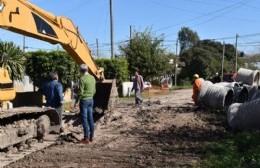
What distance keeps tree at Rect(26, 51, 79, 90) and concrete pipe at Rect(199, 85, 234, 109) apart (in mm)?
12712

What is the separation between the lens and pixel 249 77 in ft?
89.0

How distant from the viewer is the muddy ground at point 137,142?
32.4ft

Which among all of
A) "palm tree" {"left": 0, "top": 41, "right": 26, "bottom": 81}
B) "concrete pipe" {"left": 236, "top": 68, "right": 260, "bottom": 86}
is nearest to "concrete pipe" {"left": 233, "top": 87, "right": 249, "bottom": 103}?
"concrete pipe" {"left": 236, "top": 68, "right": 260, "bottom": 86}

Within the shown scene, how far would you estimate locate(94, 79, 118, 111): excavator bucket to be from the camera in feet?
56.5

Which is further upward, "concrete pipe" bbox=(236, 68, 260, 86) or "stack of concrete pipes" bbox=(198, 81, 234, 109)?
"concrete pipe" bbox=(236, 68, 260, 86)

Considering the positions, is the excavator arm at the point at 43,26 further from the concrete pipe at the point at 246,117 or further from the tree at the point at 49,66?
the tree at the point at 49,66

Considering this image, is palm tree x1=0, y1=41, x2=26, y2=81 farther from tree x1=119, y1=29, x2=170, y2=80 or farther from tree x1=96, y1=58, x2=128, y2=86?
tree x1=119, y1=29, x2=170, y2=80

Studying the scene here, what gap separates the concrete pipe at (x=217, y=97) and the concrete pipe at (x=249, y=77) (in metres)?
4.80

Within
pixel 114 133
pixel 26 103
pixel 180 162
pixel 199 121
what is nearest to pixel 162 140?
pixel 114 133

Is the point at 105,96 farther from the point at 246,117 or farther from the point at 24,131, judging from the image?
the point at 24,131

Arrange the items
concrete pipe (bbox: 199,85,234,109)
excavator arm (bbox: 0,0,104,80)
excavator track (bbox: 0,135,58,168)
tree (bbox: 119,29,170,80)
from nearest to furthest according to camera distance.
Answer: excavator track (bbox: 0,135,58,168)
excavator arm (bbox: 0,0,104,80)
concrete pipe (bbox: 199,85,234,109)
tree (bbox: 119,29,170,80)

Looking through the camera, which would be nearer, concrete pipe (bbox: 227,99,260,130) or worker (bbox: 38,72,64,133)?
concrete pipe (bbox: 227,99,260,130)

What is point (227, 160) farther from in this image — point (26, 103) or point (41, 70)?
point (41, 70)

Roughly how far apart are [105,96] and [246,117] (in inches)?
200
